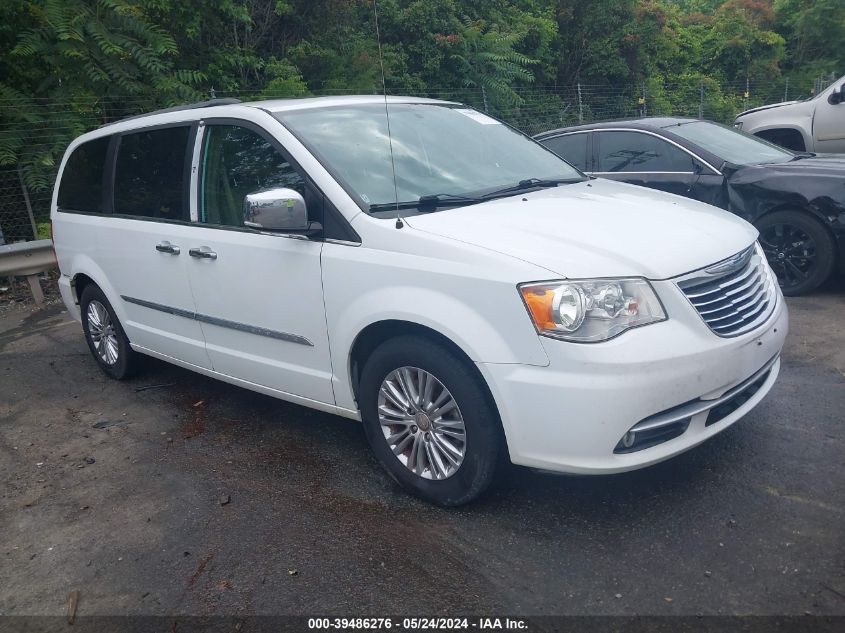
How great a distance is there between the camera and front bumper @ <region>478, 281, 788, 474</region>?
9.77 ft

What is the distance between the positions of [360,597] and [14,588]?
4.90ft

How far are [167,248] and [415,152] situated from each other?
63.5 inches

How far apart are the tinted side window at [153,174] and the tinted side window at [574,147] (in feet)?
14.0

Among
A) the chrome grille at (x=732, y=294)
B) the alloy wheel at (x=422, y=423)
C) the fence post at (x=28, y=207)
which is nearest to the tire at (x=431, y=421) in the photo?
the alloy wheel at (x=422, y=423)

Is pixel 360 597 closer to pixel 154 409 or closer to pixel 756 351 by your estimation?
pixel 756 351

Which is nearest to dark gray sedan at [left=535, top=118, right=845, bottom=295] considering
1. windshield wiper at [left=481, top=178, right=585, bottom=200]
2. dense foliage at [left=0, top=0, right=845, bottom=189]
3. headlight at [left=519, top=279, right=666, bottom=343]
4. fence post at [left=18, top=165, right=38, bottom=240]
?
windshield wiper at [left=481, top=178, right=585, bottom=200]

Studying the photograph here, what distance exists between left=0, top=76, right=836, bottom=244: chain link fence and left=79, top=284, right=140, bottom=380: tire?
440cm

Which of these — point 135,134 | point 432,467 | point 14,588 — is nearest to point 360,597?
point 432,467

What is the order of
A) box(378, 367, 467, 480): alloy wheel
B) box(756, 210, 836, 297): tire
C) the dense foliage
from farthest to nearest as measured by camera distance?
the dense foliage
box(756, 210, 836, 297): tire
box(378, 367, 467, 480): alloy wheel

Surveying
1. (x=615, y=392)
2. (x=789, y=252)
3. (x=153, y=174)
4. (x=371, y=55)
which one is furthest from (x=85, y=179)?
(x=371, y=55)

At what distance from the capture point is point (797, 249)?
654 centimetres

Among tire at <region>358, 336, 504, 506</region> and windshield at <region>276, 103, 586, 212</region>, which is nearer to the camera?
tire at <region>358, 336, 504, 506</region>

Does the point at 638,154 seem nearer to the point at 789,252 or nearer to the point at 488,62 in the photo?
the point at 789,252

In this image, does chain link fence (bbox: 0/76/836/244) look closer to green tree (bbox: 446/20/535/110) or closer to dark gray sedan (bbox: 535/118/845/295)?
green tree (bbox: 446/20/535/110)
